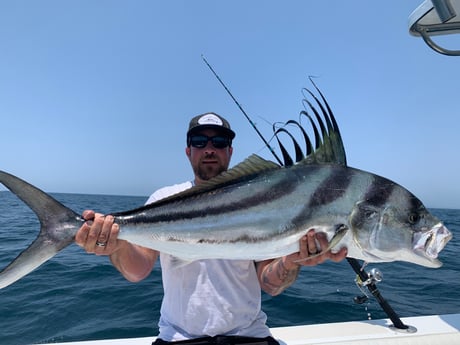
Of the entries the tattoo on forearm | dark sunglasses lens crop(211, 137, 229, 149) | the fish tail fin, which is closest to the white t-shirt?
the tattoo on forearm

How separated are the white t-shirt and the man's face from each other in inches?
34.0

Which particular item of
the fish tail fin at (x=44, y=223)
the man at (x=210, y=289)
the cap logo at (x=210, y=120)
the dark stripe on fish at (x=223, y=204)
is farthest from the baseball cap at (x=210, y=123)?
the fish tail fin at (x=44, y=223)

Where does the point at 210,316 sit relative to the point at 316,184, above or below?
below

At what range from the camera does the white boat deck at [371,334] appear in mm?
3635

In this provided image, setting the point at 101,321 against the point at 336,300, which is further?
the point at 336,300

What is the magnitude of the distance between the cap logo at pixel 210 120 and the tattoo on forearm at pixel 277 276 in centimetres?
135

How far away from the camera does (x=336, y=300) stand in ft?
23.4

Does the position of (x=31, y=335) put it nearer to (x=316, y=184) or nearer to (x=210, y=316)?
(x=210, y=316)

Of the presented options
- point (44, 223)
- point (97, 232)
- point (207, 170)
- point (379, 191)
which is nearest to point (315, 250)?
point (379, 191)

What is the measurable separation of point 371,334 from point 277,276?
6.31 feet

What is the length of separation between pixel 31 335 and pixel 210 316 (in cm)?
439

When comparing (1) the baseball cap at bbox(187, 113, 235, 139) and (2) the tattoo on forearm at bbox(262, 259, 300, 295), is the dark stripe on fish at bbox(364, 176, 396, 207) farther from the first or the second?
(1) the baseball cap at bbox(187, 113, 235, 139)

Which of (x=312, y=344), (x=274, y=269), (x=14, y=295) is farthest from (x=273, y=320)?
(x=14, y=295)

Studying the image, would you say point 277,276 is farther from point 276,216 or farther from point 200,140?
point 200,140
